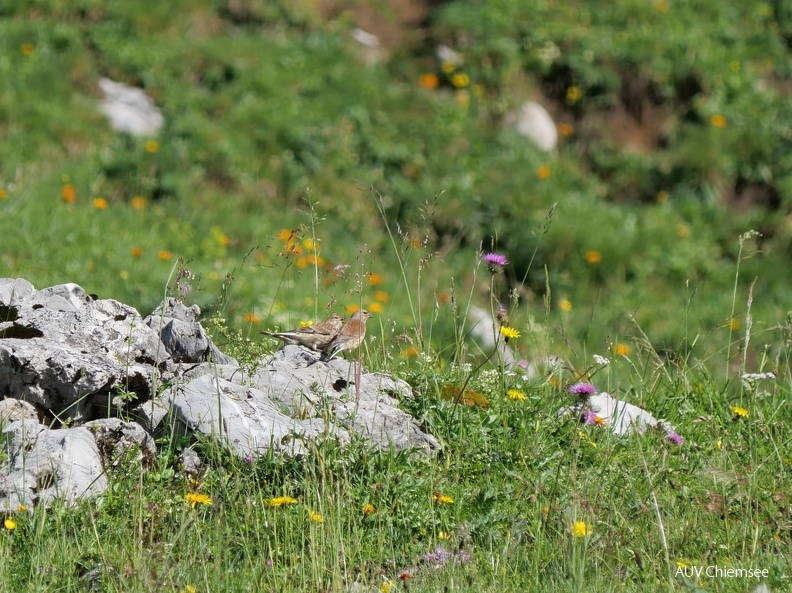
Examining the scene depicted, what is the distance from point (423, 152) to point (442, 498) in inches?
315

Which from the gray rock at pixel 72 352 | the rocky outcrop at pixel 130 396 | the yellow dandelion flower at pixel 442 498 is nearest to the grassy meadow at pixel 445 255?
the yellow dandelion flower at pixel 442 498

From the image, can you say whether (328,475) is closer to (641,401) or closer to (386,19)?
(641,401)

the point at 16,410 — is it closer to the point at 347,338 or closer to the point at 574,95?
the point at 347,338

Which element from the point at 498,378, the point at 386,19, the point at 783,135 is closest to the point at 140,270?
the point at 498,378

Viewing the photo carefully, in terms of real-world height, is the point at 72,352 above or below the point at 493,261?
below

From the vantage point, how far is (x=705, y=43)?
44.8 ft

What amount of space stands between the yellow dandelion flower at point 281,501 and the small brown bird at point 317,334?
1.37 metres

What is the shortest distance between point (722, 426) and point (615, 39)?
9138 mm

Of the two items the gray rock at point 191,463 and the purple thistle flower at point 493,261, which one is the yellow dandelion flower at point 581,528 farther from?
the gray rock at point 191,463

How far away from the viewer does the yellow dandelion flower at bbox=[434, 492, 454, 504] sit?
4215 mm

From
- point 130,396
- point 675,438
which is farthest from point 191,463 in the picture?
point 675,438

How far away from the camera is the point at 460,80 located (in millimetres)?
12812

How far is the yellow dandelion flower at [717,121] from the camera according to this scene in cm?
1276

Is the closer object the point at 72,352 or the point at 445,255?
the point at 72,352
